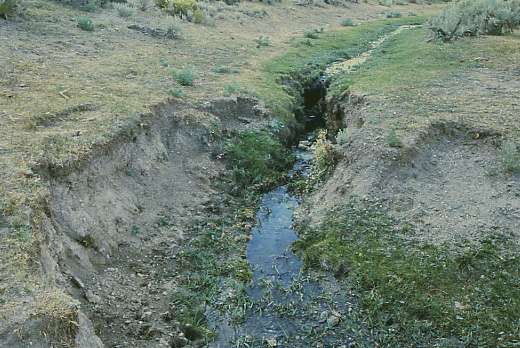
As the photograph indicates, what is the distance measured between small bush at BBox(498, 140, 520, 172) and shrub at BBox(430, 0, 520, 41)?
44.6ft

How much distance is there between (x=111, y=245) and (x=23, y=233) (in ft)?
6.33

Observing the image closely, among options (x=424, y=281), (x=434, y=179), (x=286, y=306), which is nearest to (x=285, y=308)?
(x=286, y=306)

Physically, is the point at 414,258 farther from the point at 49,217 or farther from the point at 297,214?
the point at 49,217

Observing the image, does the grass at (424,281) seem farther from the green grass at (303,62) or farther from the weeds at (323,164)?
the green grass at (303,62)

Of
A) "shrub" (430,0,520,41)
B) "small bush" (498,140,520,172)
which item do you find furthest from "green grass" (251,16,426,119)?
"small bush" (498,140,520,172)

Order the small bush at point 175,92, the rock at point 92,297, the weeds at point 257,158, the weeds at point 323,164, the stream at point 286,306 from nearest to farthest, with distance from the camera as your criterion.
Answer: the rock at point 92,297
the stream at point 286,306
the weeds at point 323,164
the weeds at point 257,158
the small bush at point 175,92

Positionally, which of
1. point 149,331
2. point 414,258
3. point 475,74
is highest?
point 475,74

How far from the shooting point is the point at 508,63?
15.2 meters

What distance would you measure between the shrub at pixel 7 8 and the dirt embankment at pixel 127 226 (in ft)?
25.4

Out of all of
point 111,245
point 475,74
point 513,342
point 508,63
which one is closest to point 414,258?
point 513,342

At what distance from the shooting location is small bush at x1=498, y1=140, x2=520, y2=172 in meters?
8.57

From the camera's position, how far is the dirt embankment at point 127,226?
20.1 ft

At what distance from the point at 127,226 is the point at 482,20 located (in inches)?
804

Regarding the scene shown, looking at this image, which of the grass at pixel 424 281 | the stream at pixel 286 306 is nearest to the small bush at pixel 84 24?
the stream at pixel 286 306
